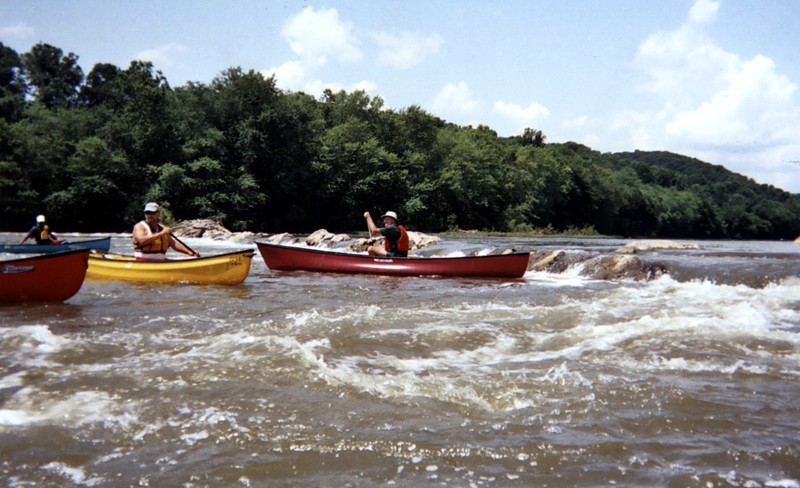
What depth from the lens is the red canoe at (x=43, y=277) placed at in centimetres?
847

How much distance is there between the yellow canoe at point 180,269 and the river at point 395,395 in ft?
6.86

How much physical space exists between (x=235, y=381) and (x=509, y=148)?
69150mm

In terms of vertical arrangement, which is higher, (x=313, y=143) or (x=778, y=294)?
(x=313, y=143)

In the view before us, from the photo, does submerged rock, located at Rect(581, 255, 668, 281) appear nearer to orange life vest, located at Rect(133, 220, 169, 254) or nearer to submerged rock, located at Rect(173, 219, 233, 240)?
orange life vest, located at Rect(133, 220, 169, 254)

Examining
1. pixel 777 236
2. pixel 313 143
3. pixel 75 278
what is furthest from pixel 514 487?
pixel 777 236

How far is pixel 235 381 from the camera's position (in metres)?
4.97

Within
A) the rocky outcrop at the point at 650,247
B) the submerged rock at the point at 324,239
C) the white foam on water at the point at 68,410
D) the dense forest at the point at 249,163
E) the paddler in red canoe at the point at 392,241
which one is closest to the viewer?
the white foam on water at the point at 68,410

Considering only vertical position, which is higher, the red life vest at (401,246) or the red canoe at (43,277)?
the red life vest at (401,246)

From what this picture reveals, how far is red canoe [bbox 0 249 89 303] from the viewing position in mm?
8469

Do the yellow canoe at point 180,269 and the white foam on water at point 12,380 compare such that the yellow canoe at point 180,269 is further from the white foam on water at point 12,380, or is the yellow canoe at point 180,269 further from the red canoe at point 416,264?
the white foam on water at point 12,380

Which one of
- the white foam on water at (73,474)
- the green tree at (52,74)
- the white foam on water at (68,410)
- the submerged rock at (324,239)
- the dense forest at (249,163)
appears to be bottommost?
the white foam on water at (73,474)

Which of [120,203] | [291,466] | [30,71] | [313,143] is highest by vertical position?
[30,71]

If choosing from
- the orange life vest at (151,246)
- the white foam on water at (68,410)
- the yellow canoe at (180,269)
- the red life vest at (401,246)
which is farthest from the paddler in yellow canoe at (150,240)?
the white foam on water at (68,410)

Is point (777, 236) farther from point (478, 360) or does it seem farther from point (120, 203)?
point (478, 360)
